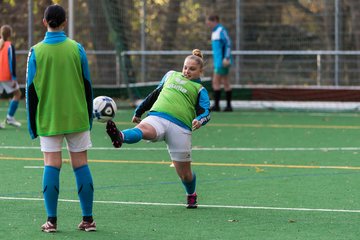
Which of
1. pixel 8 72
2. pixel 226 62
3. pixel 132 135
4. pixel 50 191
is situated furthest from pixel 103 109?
pixel 226 62

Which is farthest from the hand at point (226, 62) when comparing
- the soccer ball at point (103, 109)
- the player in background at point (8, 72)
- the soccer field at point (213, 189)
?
the soccer ball at point (103, 109)

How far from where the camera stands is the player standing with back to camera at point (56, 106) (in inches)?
360

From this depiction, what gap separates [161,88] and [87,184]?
6.36ft

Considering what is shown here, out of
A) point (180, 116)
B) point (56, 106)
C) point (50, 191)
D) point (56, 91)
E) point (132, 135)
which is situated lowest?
point (50, 191)

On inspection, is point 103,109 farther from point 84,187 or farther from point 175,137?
point 175,137

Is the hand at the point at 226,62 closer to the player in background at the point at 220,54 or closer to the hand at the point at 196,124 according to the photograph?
the player in background at the point at 220,54

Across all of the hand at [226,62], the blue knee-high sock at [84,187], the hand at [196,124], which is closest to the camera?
the blue knee-high sock at [84,187]

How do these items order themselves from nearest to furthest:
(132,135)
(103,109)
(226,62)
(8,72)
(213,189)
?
(103,109) < (132,135) < (213,189) < (8,72) < (226,62)

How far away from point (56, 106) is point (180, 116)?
1.76 meters

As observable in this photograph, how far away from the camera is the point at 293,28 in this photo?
85.7ft

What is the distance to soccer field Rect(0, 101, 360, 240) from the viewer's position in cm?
936

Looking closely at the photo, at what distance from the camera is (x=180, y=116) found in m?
10.5

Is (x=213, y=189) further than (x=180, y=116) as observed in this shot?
Yes

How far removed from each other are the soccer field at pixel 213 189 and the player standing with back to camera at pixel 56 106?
0.39 metres
